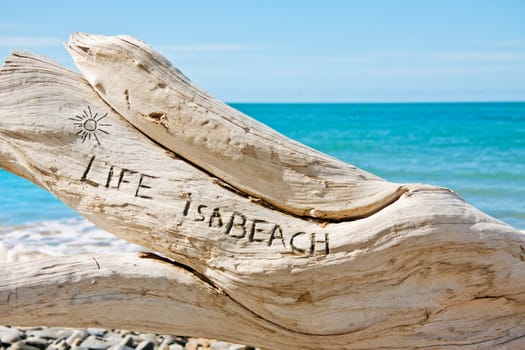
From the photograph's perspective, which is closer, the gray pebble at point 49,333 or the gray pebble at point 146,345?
the gray pebble at point 146,345

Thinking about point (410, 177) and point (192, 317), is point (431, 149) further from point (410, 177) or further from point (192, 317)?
point (192, 317)

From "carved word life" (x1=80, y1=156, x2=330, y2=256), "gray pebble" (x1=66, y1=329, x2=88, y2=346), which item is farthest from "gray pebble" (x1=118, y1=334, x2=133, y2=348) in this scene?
"carved word life" (x1=80, y1=156, x2=330, y2=256)

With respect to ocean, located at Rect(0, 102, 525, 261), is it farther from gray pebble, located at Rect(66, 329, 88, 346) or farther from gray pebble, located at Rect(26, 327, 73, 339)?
gray pebble, located at Rect(66, 329, 88, 346)

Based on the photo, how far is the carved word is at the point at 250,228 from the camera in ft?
9.95

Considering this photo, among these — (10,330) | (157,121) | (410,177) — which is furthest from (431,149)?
(157,121)

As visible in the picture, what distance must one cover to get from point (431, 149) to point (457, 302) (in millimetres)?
20249

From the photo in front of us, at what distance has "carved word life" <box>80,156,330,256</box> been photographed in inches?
119

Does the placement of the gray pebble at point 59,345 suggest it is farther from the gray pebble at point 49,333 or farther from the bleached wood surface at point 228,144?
the bleached wood surface at point 228,144

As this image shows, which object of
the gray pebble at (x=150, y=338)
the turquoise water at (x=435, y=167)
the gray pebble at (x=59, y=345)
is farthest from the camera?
the turquoise water at (x=435, y=167)

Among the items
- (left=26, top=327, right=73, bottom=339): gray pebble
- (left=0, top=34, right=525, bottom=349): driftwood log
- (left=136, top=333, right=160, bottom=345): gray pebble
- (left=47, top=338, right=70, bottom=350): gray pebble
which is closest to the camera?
(left=0, top=34, right=525, bottom=349): driftwood log

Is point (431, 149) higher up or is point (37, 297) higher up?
point (431, 149)

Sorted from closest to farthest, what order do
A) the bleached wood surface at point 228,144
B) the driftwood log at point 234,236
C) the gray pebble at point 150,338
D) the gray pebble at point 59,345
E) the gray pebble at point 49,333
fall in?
the driftwood log at point 234,236 → the bleached wood surface at point 228,144 → the gray pebble at point 59,345 → the gray pebble at point 150,338 → the gray pebble at point 49,333

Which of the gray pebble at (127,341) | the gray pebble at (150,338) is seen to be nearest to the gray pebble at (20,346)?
the gray pebble at (127,341)

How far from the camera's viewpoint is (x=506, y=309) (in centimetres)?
320
